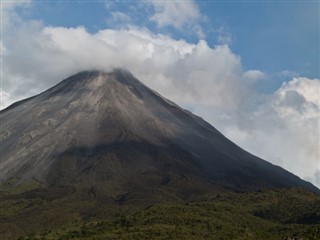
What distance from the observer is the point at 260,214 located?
163000mm

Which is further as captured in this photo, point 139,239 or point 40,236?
point 40,236

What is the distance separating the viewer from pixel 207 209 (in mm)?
155750

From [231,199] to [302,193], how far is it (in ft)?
70.8

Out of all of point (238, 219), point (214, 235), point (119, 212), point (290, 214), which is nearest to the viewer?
point (214, 235)

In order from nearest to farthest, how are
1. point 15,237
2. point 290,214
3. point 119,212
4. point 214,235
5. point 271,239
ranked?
point 271,239 → point 214,235 → point 290,214 → point 15,237 → point 119,212

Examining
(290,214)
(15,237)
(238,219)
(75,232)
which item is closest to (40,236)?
(75,232)

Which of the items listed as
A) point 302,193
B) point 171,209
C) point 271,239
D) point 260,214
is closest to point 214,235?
point 271,239

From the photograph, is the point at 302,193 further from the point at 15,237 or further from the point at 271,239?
the point at 15,237

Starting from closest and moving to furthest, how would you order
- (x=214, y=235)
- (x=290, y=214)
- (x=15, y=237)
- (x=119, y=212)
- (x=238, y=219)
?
1. (x=214, y=235)
2. (x=238, y=219)
3. (x=290, y=214)
4. (x=15, y=237)
5. (x=119, y=212)

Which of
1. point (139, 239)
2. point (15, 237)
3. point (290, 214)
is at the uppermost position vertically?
point (290, 214)

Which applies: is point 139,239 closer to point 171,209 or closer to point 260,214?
point 171,209

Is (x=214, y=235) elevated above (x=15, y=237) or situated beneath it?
elevated above

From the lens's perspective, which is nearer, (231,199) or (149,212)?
(149,212)

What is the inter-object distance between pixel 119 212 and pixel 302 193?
2234 inches
